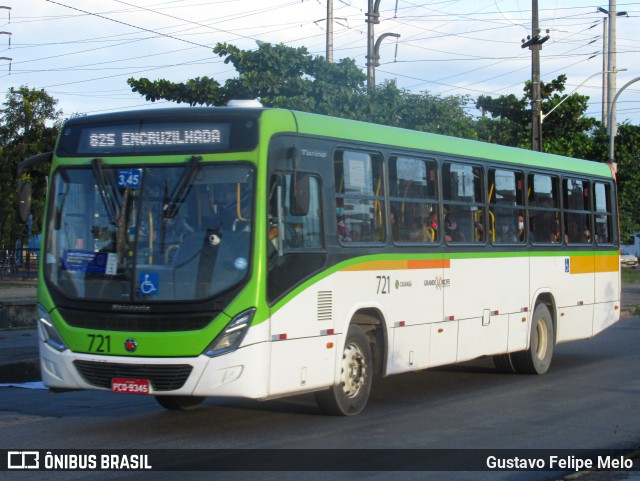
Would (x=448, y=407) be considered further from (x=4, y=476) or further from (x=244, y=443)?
(x=4, y=476)

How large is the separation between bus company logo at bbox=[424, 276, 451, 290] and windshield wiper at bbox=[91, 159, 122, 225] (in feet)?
13.3

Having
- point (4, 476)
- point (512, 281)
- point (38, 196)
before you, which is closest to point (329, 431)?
point (4, 476)

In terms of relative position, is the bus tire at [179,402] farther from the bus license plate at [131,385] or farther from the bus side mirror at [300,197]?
the bus side mirror at [300,197]

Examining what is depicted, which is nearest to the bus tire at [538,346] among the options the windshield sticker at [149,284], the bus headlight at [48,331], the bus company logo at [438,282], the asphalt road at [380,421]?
the asphalt road at [380,421]

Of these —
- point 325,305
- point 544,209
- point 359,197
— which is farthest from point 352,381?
point 544,209

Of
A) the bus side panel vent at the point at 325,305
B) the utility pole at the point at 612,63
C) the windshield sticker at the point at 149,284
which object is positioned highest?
the utility pole at the point at 612,63

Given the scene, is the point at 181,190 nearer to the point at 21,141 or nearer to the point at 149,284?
the point at 149,284

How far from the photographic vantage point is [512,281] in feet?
47.3

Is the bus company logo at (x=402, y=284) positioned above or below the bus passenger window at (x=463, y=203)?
below

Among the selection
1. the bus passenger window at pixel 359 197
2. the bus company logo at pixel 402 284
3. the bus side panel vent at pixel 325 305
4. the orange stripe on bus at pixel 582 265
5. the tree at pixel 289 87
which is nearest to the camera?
the bus side panel vent at pixel 325 305

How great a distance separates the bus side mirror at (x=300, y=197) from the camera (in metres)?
9.70

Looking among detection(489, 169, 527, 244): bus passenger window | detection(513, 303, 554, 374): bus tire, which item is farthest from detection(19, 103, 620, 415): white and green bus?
detection(513, 303, 554, 374): bus tire

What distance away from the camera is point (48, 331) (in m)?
10.0

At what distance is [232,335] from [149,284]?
92cm
